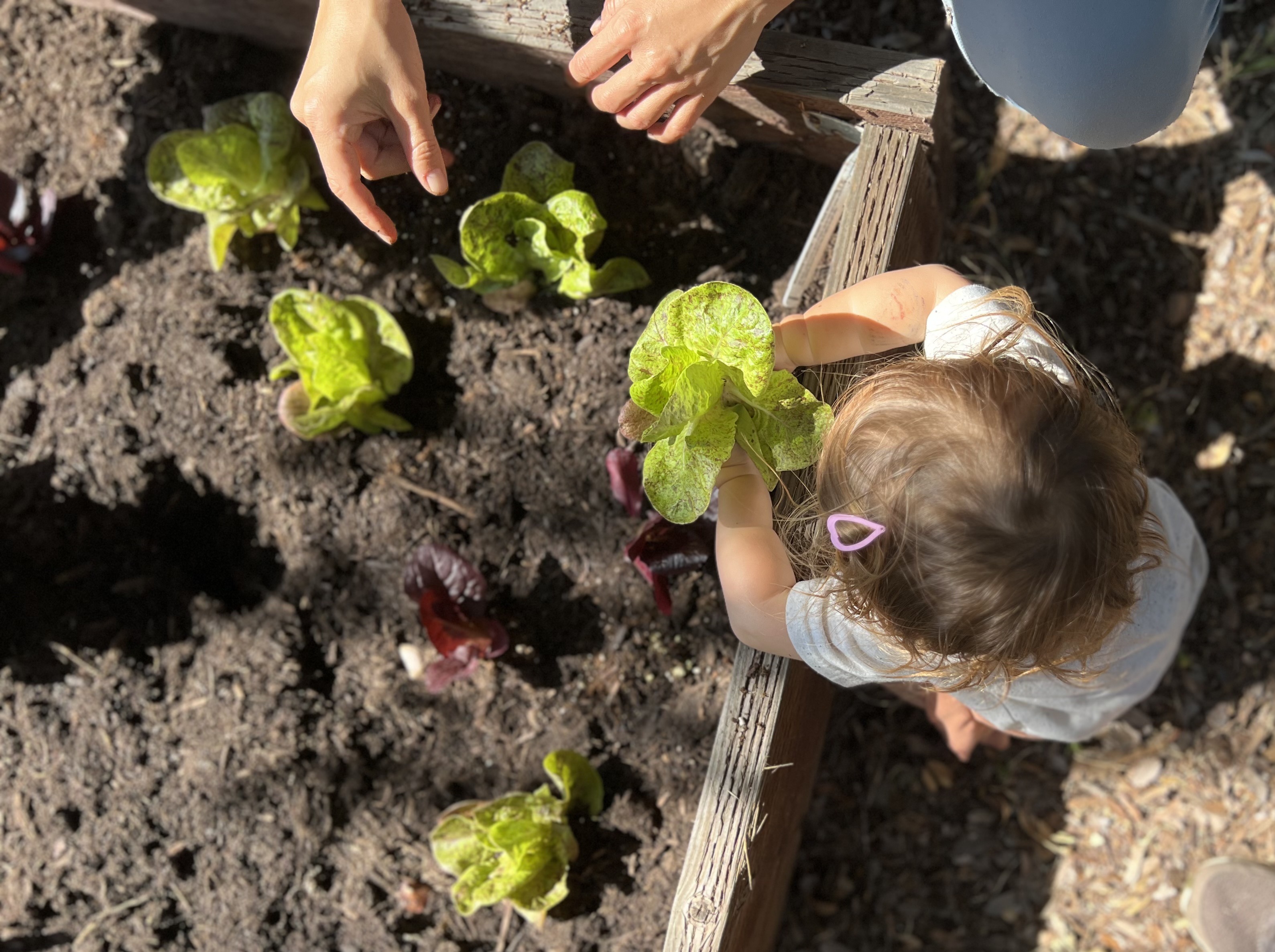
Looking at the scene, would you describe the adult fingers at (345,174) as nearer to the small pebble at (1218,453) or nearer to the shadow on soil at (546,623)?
the shadow on soil at (546,623)

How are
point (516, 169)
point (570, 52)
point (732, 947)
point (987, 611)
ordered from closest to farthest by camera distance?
point (987, 611)
point (732, 947)
point (570, 52)
point (516, 169)

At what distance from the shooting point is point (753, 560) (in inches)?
60.8

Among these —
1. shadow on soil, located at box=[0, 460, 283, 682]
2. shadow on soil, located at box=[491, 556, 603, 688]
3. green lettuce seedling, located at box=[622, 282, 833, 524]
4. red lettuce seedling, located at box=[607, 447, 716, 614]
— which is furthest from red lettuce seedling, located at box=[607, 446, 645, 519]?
shadow on soil, located at box=[0, 460, 283, 682]

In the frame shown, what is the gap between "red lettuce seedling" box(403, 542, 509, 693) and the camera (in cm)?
188

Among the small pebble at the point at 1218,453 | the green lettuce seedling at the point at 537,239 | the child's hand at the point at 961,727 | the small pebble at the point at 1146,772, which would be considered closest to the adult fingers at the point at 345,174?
the green lettuce seedling at the point at 537,239

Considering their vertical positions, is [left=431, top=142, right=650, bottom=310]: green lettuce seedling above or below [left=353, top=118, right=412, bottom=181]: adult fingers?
below

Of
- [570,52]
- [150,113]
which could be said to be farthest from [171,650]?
[570,52]

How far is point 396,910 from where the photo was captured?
2012mm

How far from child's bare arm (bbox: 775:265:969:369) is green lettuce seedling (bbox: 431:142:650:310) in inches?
19.8

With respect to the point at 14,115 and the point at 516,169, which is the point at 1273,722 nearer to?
the point at 516,169

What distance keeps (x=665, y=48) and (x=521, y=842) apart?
1483 mm

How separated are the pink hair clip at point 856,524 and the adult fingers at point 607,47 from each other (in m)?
0.83

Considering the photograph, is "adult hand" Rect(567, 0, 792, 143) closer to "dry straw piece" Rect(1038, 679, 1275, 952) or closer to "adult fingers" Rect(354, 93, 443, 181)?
"adult fingers" Rect(354, 93, 443, 181)

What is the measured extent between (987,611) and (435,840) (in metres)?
1.25
